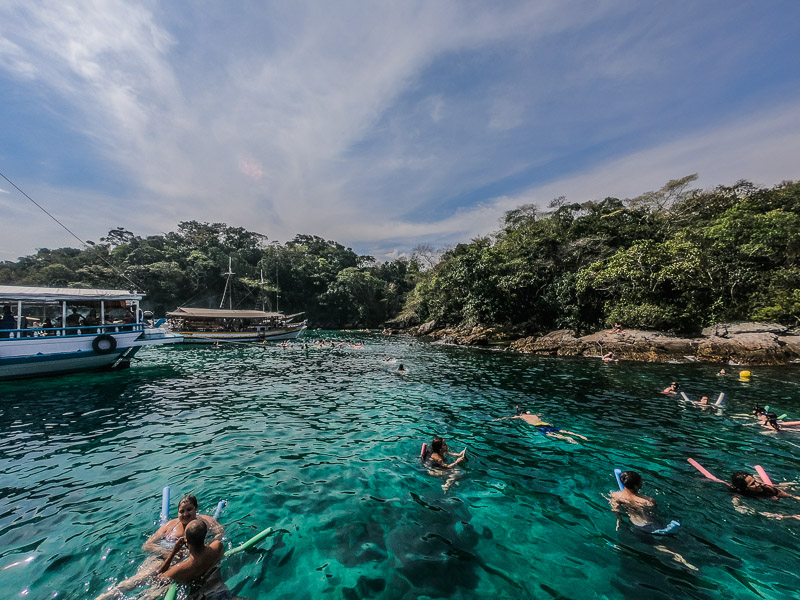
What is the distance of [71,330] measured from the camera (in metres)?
16.4

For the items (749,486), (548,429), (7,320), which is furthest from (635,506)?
(7,320)

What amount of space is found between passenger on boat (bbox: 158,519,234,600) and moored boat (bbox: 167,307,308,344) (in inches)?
1323

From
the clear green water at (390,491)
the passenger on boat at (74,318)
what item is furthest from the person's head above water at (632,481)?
the passenger on boat at (74,318)

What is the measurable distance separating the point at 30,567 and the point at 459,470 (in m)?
6.73

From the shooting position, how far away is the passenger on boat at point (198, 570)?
3.67m

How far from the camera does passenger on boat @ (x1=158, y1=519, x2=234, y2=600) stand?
367 centimetres

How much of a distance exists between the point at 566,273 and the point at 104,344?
36.4m

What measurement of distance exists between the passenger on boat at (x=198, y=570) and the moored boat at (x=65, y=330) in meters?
18.2

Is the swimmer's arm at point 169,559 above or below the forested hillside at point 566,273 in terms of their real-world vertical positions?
below

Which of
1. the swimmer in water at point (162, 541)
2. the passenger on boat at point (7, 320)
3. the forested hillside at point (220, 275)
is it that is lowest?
the swimmer in water at point (162, 541)

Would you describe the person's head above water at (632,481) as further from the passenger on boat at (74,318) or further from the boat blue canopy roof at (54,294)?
the passenger on boat at (74,318)

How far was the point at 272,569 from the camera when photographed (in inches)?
165

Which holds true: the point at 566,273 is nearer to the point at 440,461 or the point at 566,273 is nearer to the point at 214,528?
the point at 440,461

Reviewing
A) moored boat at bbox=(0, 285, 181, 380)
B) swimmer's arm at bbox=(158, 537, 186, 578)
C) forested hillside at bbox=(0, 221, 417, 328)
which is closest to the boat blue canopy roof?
moored boat at bbox=(0, 285, 181, 380)
